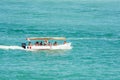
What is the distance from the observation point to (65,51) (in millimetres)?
129750

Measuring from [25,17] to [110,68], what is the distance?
6715cm

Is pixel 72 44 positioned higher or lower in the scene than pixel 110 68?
higher

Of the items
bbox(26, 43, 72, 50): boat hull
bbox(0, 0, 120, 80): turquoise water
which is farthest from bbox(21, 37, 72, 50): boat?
bbox(0, 0, 120, 80): turquoise water

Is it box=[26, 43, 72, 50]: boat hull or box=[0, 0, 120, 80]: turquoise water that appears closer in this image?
box=[0, 0, 120, 80]: turquoise water

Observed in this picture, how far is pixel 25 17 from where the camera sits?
180m

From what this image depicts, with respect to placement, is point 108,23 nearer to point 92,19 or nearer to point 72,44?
point 92,19

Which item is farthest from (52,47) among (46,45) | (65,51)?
(65,51)

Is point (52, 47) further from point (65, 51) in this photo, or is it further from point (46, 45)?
point (65, 51)

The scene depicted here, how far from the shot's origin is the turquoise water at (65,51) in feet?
365

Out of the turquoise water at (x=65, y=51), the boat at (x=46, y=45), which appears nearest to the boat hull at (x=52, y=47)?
the boat at (x=46, y=45)

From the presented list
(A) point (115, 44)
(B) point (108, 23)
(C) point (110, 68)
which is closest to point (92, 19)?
(B) point (108, 23)

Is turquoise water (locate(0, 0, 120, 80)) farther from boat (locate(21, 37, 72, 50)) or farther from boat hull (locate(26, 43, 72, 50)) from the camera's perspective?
boat (locate(21, 37, 72, 50))

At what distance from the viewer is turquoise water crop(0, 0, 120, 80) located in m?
111

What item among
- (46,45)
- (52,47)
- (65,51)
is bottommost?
(65,51)
